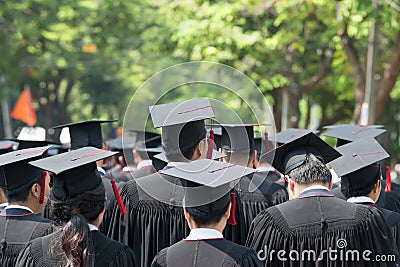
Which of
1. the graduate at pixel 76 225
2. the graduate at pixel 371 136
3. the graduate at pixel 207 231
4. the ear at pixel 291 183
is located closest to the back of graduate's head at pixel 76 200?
the graduate at pixel 76 225

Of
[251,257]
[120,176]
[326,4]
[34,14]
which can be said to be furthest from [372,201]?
[34,14]

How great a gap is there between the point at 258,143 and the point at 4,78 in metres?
19.6

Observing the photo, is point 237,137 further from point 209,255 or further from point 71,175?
point 209,255

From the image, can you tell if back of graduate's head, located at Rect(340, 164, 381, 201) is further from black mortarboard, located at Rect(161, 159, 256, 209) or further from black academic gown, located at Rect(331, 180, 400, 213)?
black mortarboard, located at Rect(161, 159, 256, 209)

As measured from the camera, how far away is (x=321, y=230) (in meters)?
4.62

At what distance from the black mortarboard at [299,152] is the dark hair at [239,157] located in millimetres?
212

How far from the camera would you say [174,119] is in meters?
4.92

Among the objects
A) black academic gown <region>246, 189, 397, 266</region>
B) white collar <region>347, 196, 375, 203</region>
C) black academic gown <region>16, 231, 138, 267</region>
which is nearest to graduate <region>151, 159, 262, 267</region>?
black academic gown <region>16, 231, 138, 267</region>

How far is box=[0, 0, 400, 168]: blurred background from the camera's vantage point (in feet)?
44.2

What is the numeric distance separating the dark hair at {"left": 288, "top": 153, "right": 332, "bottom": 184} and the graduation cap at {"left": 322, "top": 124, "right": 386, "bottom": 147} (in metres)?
1.97

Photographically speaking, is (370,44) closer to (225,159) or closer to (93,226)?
(225,159)

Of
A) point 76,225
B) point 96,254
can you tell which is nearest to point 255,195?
point 96,254

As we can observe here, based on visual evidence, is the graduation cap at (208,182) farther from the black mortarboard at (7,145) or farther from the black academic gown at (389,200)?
the black mortarboard at (7,145)

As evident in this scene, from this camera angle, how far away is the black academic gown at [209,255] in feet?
12.3
